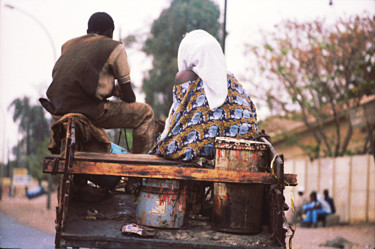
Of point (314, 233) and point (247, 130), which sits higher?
point (247, 130)

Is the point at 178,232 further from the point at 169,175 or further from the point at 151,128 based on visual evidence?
the point at 151,128

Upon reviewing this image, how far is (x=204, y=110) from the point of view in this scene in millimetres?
4031

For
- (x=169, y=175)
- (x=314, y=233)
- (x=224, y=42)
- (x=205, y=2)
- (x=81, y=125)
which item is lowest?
(x=314, y=233)

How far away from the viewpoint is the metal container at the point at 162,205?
3.63 metres

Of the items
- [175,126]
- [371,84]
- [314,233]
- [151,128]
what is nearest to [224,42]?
[151,128]

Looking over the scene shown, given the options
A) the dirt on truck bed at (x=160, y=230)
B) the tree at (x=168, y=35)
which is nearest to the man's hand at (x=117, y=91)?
the dirt on truck bed at (x=160, y=230)

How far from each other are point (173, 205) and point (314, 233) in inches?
474

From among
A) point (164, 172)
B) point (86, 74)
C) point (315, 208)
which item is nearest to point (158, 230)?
point (164, 172)

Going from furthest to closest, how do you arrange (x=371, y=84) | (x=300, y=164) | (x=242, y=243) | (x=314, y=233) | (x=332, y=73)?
(x=300, y=164), (x=332, y=73), (x=371, y=84), (x=314, y=233), (x=242, y=243)

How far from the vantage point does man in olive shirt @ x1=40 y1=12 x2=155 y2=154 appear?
4.23 m

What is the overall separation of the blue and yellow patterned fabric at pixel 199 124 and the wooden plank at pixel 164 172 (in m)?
0.44

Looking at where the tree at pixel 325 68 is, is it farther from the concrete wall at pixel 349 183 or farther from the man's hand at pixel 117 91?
the man's hand at pixel 117 91

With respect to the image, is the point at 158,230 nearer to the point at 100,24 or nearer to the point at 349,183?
the point at 100,24

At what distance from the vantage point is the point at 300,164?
19.6 m
